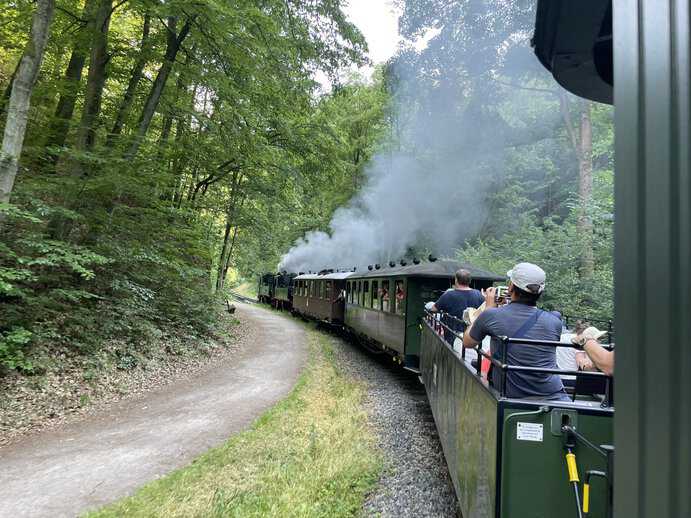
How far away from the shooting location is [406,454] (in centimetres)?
600

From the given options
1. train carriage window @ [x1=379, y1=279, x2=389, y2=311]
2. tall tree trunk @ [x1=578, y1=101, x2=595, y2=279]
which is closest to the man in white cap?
train carriage window @ [x1=379, y1=279, x2=389, y2=311]

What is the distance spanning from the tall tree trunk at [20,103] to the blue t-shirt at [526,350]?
6.82 meters

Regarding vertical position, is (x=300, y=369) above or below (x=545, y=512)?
below

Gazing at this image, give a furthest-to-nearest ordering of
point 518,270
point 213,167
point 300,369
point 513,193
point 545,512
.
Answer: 1. point 513,193
2. point 213,167
3. point 300,369
4. point 518,270
5. point 545,512

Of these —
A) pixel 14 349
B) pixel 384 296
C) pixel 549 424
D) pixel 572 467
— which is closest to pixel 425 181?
pixel 384 296

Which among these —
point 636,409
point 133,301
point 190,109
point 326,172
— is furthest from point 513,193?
point 636,409

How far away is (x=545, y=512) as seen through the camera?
8.34ft

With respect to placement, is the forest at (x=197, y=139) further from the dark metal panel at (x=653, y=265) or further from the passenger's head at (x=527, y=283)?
the dark metal panel at (x=653, y=265)

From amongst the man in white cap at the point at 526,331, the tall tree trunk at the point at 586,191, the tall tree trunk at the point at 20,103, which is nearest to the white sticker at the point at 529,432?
the man in white cap at the point at 526,331

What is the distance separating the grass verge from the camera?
431 centimetres

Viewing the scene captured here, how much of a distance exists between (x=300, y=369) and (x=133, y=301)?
4.42m

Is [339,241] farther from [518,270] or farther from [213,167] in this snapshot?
[518,270]

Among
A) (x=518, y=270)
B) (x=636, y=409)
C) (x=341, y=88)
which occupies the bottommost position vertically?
(x=636, y=409)

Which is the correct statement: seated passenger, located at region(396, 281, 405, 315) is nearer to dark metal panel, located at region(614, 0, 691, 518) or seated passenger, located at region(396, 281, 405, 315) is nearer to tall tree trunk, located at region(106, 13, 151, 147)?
tall tree trunk, located at region(106, 13, 151, 147)
